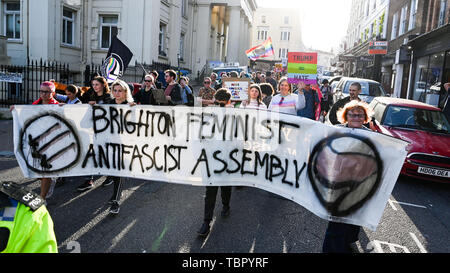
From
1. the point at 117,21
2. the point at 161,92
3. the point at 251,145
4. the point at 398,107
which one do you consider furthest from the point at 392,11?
the point at 251,145

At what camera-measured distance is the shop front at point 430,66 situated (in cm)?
1733

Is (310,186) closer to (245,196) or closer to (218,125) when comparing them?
(218,125)

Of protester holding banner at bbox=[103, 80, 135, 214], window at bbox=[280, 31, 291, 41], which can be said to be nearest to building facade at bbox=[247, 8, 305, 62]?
window at bbox=[280, 31, 291, 41]

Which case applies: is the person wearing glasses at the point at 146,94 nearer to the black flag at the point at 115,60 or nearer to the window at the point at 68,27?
the black flag at the point at 115,60

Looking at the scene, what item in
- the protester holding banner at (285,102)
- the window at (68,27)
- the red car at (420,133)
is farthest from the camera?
the window at (68,27)

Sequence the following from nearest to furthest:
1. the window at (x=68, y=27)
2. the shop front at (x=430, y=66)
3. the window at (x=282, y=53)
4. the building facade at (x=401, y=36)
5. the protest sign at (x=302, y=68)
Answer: the protest sign at (x=302, y=68) < the shop front at (x=430, y=66) < the window at (x=68, y=27) < the building facade at (x=401, y=36) < the window at (x=282, y=53)

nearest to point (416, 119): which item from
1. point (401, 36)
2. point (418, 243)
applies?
point (418, 243)

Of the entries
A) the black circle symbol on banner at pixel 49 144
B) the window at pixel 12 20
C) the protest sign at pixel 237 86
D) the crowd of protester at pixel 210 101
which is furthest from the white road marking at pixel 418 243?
the window at pixel 12 20

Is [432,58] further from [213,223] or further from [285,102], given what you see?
[213,223]

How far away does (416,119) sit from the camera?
8508 millimetres

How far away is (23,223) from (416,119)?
28.5ft

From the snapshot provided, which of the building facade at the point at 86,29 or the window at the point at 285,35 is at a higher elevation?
the window at the point at 285,35

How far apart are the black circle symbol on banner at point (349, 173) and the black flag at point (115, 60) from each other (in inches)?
267
